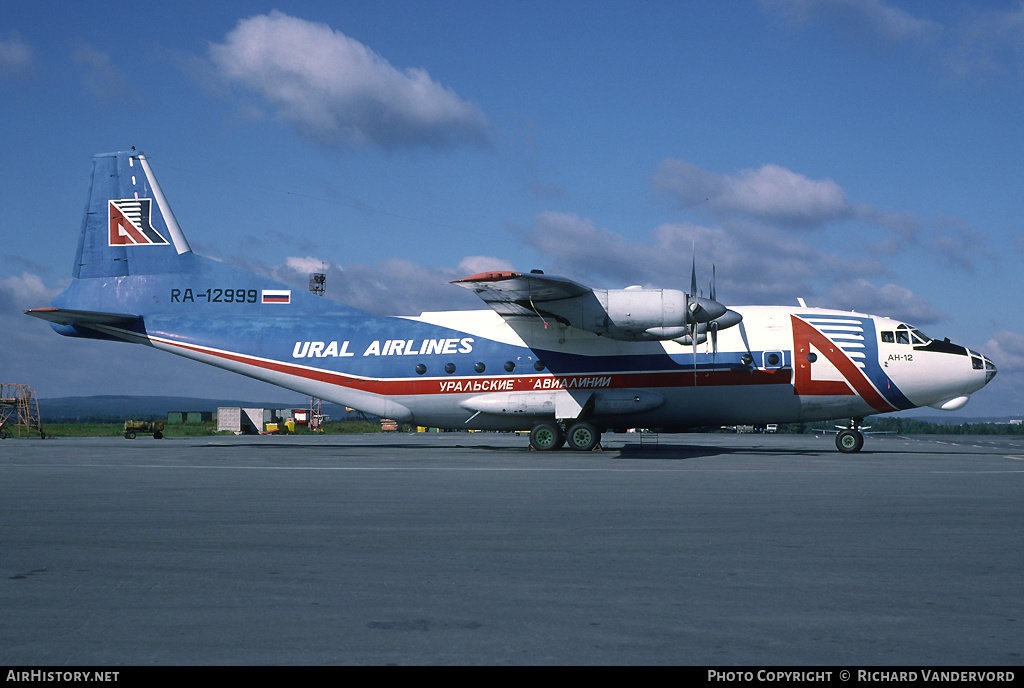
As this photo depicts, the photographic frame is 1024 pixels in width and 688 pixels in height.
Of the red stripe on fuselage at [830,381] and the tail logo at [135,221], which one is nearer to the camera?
the red stripe on fuselage at [830,381]

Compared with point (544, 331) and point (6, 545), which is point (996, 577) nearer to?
point (6, 545)

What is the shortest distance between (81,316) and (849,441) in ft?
89.0

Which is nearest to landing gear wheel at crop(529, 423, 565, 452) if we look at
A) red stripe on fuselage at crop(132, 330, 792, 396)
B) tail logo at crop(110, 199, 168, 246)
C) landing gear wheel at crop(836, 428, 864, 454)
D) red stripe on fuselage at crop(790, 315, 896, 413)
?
red stripe on fuselage at crop(132, 330, 792, 396)

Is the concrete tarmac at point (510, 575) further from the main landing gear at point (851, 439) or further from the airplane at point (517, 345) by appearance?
the main landing gear at point (851, 439)

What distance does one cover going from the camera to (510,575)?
22.0ft

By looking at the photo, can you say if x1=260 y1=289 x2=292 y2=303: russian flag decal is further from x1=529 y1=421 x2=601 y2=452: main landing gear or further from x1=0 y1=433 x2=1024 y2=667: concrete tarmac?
x1=0 y1=433 x2=1024 y2=667: concrete tarmac

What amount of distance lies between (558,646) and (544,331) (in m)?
22.5

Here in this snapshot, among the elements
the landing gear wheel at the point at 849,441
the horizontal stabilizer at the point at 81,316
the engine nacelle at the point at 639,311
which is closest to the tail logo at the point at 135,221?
the horizontal stabilizer at the point at 81,316

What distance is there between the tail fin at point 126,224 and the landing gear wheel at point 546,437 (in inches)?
598

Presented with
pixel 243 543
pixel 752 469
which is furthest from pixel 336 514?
pixel 752 469

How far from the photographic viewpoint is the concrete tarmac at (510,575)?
4.68 metres

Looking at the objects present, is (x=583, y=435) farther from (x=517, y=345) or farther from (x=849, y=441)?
(x=849, y=441)

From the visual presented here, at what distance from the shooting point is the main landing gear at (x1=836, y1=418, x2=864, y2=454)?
2648 centimetres
